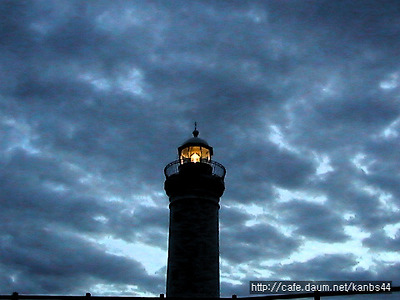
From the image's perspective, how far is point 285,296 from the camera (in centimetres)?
689

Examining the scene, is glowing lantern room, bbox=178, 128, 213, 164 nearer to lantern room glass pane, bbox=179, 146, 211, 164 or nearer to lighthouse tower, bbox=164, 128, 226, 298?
lantern room glass pane, bbox=179, 146, 211, 164

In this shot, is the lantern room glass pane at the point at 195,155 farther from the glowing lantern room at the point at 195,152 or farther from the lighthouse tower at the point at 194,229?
the lighthouse tower at the point at 194,229

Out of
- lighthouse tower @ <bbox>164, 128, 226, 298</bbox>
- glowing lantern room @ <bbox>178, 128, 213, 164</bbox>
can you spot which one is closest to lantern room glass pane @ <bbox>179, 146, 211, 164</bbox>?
glowing lantern room @ <bbox>178, 128, 213, 164</bbox>

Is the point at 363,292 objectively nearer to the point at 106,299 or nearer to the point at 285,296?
the point at 285,296

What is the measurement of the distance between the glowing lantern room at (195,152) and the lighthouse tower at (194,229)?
0.43 m

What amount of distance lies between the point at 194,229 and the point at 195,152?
19.6ft

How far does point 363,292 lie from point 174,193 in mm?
22941

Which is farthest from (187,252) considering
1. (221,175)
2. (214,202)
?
(221,175)

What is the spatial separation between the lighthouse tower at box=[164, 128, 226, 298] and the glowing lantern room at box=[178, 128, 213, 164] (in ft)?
1.41

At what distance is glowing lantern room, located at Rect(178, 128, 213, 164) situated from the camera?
30281mm

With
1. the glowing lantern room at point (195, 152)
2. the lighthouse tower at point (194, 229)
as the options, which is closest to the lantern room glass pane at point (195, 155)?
the glowing lantern room at point (195, 152)

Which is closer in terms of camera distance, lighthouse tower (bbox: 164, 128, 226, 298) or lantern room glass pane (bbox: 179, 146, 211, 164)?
lighthouse tower (bbox: 164, 128, 226, 298)

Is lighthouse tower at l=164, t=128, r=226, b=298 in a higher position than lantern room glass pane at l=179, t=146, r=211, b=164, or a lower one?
lower

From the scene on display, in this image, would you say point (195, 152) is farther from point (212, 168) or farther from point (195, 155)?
point (212, 168)
